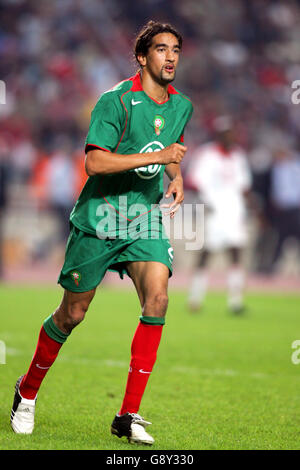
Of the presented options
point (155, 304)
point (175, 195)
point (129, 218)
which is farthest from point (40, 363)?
point (175, 195)

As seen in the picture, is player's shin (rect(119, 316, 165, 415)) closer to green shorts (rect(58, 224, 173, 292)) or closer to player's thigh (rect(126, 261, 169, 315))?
player's thigh (rect(126, 261, 169, 315))

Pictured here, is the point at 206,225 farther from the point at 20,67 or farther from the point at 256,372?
the point at 20,67

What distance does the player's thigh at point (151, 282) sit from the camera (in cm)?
418

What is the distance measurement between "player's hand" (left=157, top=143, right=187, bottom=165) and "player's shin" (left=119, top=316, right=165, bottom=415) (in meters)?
0.82

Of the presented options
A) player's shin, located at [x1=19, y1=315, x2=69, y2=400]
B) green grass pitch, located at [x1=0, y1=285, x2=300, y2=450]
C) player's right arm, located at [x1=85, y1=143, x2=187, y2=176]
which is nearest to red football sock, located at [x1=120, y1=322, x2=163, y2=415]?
green grass pitch, located at [x1=0, y1=285, x2=300, y2=450]

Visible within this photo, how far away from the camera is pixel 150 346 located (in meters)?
4.19

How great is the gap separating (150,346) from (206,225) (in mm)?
7804

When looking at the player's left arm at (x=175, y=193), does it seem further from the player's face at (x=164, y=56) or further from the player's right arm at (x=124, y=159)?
the player's face at (x=164, y=56)

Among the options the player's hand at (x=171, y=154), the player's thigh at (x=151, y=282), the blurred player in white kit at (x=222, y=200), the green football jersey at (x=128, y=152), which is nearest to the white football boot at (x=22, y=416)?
the player's thigh at (x=151, y=282)

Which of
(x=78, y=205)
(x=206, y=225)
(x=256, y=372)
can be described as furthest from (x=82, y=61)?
(x=78, y=205)

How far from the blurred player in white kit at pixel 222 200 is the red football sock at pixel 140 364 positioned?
6.69 meters

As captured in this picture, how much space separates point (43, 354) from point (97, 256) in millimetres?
633

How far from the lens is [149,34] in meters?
4.39

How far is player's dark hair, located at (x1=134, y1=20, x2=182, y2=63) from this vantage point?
4.37m
